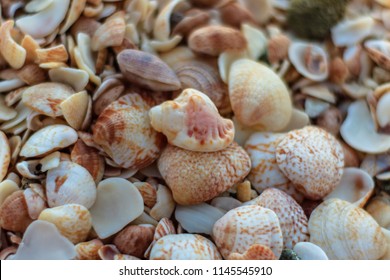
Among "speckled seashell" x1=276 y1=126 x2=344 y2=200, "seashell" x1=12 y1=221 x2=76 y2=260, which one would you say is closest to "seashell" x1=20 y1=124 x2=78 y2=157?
"seashell" x1=12 y1=221 x2=76 y2=260

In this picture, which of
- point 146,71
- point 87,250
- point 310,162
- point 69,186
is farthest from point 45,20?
point 310,162

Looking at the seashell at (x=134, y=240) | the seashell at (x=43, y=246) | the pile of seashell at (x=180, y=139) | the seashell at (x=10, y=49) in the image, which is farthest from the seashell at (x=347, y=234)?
the seashell at (x=10, y=49)

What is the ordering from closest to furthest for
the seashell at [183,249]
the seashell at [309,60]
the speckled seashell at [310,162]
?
the seashell at [183,249]
the speckled seashell at [310,162]
the seashell at [309,60]

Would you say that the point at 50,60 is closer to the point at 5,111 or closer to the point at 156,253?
the point at 5,111

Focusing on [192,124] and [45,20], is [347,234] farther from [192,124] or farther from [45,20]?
[45,20]

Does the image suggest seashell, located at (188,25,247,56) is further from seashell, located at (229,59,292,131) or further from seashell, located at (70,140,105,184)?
seashell, located at (70,140,105,184)

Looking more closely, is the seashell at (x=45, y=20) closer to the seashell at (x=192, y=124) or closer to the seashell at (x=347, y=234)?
the seashell at (x=192, y=124)
